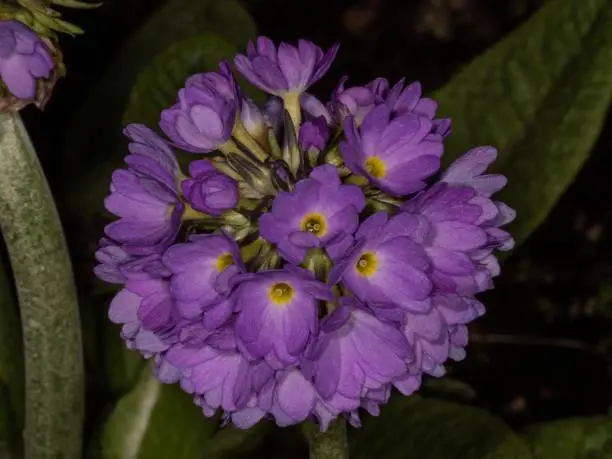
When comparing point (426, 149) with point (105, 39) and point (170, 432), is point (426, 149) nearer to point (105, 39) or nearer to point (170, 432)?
point (170, 432)

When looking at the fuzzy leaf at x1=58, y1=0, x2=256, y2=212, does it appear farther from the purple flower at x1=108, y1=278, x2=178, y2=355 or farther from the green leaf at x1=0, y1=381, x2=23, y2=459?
the purple flower at x1=108, y1=278, x2=178, y2=355

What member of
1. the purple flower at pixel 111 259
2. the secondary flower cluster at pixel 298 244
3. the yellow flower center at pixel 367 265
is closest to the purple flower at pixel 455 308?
the secondary flower cluster at pixel 298 244

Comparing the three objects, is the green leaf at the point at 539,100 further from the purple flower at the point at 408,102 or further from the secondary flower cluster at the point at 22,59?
the secondary flower cluster at the point at 22,59

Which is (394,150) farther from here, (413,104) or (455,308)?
(455,308)

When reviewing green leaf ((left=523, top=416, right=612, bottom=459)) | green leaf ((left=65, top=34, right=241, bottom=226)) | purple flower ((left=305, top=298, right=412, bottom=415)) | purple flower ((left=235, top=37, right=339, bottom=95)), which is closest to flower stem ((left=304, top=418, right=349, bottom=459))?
purple flower ((left=305, top=298, right=412, bottom=415))

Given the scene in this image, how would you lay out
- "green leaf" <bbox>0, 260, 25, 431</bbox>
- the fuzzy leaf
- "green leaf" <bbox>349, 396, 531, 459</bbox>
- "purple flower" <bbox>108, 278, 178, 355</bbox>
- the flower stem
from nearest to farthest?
1. "purple flower" <bbox>108, 278, 178, 355</bbox>
2. the flower stem
3. "green leaf" <bbox>349, 396, 531, 459</bbox>
4. "green leaf" <bbox>0, 260, 25, 431</bbox>
5. the fuzzy leaf

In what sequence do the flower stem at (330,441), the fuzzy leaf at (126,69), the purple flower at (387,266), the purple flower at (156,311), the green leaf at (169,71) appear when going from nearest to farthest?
the purple flower at (387,266) < the purple flower at (156,311) < the flower stem at (330,441) < the green leaf at (169,71) < the fuzzy leaf at (126,69)
